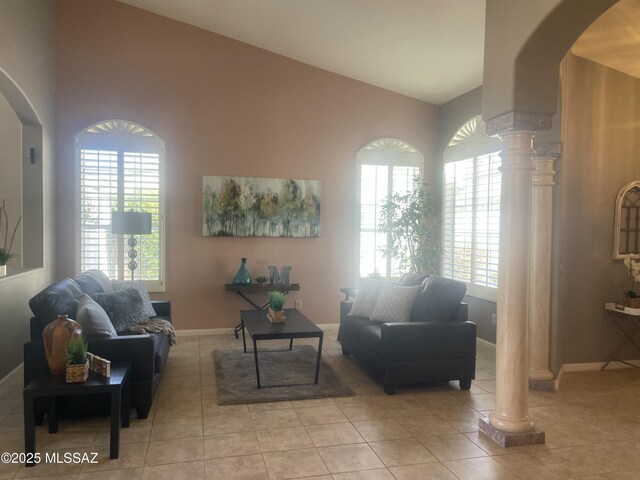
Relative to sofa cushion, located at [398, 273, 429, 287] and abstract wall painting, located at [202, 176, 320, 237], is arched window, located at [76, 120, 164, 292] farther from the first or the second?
sofa cushion, located at [398, 273, 429, 287]

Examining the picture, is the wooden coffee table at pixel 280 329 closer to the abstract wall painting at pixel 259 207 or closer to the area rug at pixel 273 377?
the area rug at pixel 273 377

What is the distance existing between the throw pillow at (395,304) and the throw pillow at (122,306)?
2.29m

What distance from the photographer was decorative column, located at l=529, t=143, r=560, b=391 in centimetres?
454

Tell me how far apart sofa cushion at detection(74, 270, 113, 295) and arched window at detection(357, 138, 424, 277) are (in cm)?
344

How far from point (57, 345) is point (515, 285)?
123 inches

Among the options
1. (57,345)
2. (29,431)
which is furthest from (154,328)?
(29,431)

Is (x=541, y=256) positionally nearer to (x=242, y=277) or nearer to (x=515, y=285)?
(x=515, y=285)

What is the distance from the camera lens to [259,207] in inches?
259

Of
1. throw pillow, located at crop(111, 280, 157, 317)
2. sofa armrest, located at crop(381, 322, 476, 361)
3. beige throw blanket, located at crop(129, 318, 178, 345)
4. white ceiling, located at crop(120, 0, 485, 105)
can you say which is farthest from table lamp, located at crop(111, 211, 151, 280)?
sofa armrest, located at crop(381, 322, 476, 361)

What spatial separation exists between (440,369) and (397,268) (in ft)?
9.21

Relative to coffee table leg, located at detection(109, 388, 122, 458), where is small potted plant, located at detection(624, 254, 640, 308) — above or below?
above

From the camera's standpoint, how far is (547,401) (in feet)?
13.8

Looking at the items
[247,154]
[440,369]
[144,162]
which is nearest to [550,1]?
[440,369]

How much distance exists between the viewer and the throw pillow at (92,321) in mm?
3596
